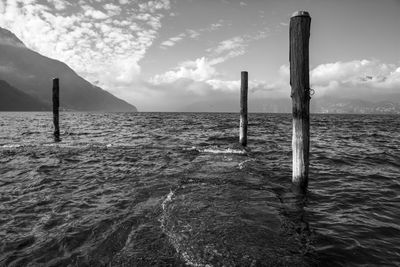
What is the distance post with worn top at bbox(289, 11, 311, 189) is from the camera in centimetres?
741

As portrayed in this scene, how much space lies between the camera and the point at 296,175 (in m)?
8.19

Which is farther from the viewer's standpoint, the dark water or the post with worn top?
the post with worn top

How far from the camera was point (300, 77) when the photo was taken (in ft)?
24.7

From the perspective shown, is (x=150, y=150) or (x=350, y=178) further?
(x=150, y=150)

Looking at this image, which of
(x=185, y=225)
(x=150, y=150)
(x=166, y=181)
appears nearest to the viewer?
(x=185, y=225)

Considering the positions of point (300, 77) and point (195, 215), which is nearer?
point (195, 215)

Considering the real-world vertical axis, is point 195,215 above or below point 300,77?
below

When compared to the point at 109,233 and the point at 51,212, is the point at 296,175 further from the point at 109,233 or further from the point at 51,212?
the point at 51,212

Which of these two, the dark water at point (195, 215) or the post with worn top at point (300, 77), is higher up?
the post with worn top at point (300, 77)

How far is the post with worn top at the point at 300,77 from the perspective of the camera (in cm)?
741

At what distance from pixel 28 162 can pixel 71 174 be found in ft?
13.2

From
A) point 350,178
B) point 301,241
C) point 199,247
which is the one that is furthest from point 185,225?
point 350,178

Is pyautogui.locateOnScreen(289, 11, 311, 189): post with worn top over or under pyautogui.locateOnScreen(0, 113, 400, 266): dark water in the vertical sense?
over

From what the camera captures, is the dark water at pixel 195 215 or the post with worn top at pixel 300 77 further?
the post with worn top at pixel 300 77
